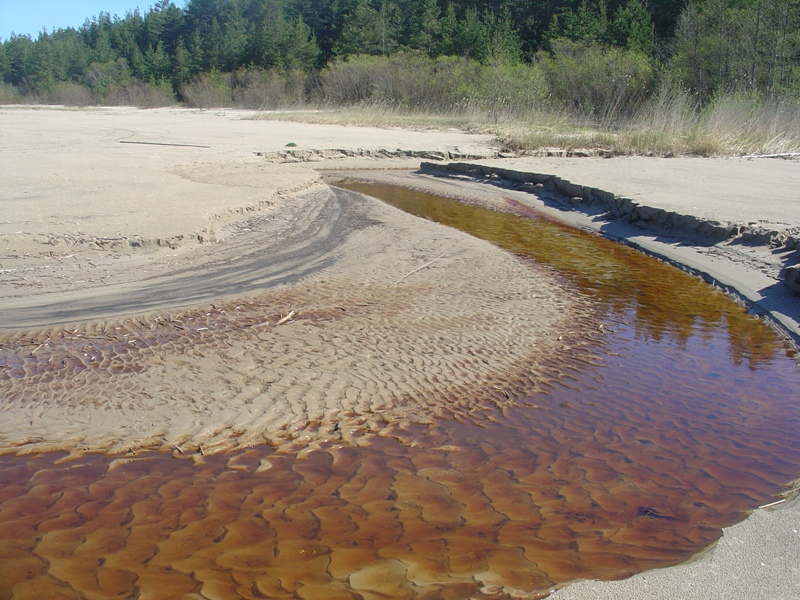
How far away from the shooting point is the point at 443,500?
336 centimetres

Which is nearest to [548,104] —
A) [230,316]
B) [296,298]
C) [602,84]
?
[602,84]

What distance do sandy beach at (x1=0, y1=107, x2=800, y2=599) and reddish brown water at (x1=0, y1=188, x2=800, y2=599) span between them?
8.9 inches

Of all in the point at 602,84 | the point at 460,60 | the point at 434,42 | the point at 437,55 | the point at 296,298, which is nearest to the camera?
the point at 296,298

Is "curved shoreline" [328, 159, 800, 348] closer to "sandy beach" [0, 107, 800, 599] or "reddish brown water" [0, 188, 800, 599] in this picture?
"sandy beach" [0, 107, 800, 599]

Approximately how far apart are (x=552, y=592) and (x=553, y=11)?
49.7 meters

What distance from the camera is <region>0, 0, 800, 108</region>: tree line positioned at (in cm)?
2252

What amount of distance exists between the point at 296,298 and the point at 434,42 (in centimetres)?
4400

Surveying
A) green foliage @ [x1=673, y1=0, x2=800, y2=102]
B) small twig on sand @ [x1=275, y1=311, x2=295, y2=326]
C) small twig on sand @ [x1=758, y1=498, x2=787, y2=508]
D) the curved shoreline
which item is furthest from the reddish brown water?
green foliage @ [x1=673, y1=0, x2=800, y2=102]

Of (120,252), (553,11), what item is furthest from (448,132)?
(553,11)

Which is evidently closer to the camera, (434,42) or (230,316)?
(230,316)

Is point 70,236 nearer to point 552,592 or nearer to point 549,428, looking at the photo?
point 549,428

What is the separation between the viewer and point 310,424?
4070mm

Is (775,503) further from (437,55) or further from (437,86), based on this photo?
(437,55)

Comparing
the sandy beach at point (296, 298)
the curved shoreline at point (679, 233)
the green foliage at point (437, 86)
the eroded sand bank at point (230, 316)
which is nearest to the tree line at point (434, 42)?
the green foliage at point (437, 86)
